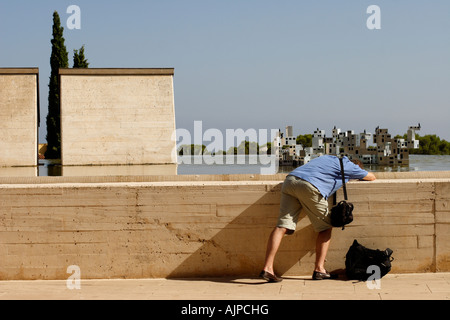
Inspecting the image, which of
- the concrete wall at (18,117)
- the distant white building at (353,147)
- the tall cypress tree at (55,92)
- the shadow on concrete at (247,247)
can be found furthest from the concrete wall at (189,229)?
the tall cypress tree at (55,92)

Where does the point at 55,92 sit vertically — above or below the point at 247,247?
above

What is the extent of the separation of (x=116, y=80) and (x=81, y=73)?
1.94m

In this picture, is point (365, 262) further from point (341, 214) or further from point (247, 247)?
point (247, 247)

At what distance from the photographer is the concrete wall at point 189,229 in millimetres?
6109

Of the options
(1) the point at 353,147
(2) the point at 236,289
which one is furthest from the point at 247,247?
(1) the point at 353,147

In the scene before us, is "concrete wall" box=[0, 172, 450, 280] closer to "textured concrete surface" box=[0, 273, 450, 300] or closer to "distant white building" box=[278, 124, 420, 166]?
"textured concrete surface" box=[0, 273, 450, 300]

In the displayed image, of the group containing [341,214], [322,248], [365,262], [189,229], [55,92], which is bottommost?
[365,262]

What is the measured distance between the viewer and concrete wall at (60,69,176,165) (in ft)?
105

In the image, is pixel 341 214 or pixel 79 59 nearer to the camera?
pixel 341 214

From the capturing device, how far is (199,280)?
6051 mm

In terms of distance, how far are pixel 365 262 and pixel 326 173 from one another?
96 cm

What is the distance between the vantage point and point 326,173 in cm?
586

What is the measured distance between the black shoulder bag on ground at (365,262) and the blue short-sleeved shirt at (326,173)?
2.14 feet
